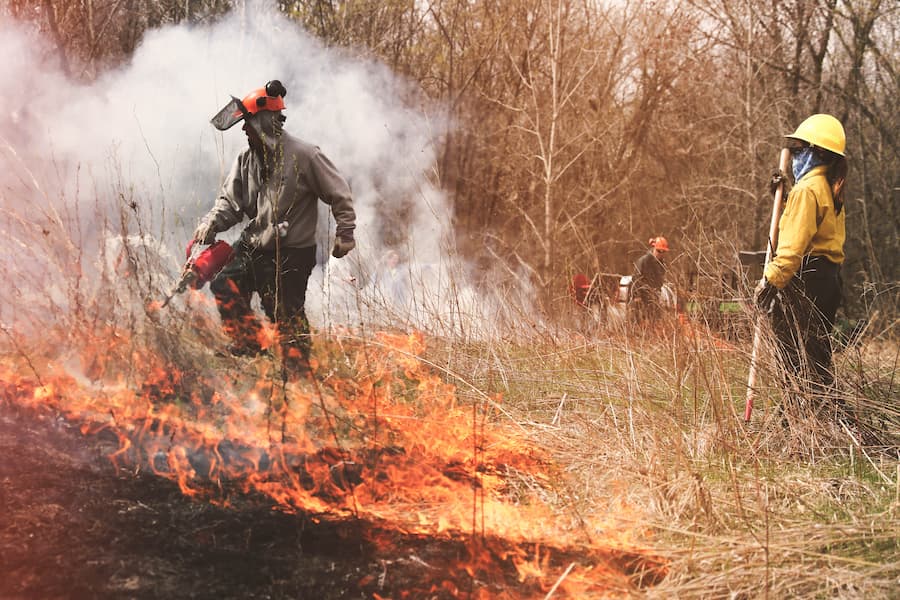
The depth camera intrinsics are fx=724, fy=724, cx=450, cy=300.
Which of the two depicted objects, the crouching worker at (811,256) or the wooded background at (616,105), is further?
the wooded background at (616,105)

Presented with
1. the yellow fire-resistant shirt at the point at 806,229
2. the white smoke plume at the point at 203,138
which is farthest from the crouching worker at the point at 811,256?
the white smoke plume at the point at 203,138

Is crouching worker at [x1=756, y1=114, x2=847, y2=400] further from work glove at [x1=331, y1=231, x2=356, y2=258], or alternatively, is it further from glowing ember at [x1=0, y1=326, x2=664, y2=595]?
work glove at [x1=331, y1=231, x2=356, y2=258]

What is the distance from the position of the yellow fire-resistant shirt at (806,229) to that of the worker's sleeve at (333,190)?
264cm

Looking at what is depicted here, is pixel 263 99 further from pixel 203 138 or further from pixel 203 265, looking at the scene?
pixel 203 138

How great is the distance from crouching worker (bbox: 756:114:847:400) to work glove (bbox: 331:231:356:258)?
2.55 metres

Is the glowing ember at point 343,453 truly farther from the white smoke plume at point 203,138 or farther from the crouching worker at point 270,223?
the white smoke plume at point 203,138

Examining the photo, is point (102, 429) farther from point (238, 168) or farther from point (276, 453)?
point (238, 168)

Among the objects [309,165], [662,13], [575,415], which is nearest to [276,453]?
[575,415]

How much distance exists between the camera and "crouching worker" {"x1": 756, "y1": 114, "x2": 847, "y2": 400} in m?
3.86

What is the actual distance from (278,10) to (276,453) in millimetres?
7001

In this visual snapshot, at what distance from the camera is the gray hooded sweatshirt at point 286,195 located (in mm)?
4789

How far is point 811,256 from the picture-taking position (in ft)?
13.1

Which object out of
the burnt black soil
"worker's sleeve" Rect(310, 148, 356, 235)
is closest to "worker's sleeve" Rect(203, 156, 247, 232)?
"worker's sleeve" Rect(310, 148, 356, 235)

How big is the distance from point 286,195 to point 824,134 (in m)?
3.27
